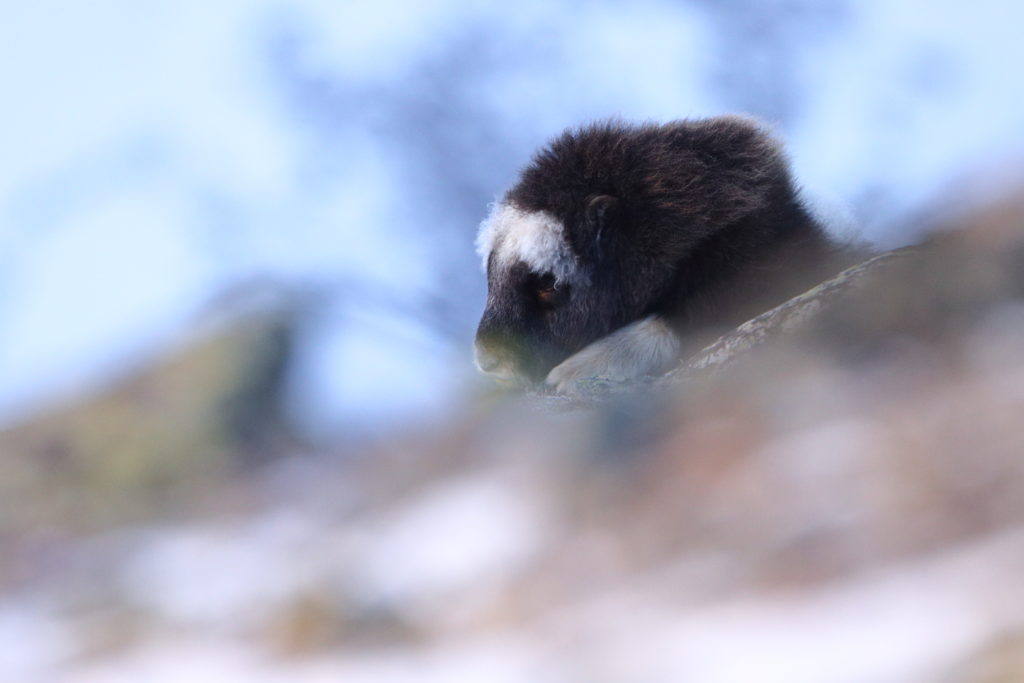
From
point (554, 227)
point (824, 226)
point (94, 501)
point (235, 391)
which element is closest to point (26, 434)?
Result: point (94, 501)

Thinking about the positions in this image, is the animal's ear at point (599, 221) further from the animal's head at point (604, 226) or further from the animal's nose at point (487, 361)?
the animal's nose at point (487, 361)

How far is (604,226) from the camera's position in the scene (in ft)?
14.0

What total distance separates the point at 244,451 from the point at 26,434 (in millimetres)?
563

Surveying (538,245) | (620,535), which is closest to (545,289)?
(538,245)

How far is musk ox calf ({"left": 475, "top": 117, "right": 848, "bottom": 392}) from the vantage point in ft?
13.2

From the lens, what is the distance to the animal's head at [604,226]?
421 cm

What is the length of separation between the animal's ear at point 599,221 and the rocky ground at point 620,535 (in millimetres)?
2408

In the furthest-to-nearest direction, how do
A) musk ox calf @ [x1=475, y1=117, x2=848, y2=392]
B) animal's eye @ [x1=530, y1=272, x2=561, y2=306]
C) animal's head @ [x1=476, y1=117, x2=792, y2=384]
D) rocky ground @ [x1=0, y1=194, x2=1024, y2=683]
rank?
animal's eye @ [x1=530, y1=272, x2=561, y2=306] < animal's head @ [x1=476, y1=117, x2=792, y2=384] < musk ox calf @ [x1=475, y1=117, x2=848, y2=392] < rocky ground @ [x1=0, y1=194, x2=1024, y2=683]

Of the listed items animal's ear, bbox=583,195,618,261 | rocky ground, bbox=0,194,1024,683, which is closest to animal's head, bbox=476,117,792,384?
animal's ear, bbox=583,195,618,261

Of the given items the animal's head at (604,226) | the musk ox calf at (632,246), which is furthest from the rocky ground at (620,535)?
the animal's head at (604,226)

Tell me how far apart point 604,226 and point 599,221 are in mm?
31

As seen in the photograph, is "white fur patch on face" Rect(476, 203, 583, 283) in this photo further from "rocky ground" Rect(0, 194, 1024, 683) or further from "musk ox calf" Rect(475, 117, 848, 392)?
"rocky ground" Rect(0, 194, 1024, 683)

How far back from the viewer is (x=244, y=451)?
1.86 m

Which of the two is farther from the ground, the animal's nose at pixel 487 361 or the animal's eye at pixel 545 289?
the animal's eye at pixel 545 289
